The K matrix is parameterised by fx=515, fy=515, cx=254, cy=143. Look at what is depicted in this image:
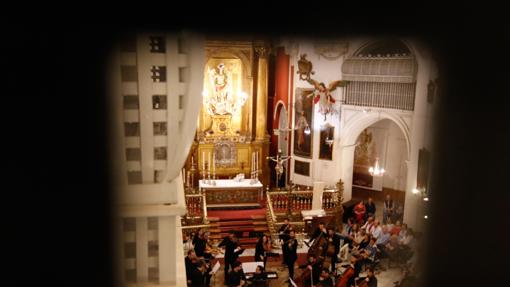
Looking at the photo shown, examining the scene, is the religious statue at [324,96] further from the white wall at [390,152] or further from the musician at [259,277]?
the musician at [259,277]

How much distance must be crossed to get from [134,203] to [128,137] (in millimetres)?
332

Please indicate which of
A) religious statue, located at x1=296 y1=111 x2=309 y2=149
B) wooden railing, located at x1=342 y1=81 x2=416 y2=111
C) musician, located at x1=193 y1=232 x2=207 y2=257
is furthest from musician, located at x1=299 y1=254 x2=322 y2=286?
religious statue, located at x1=296 y1=111 x2=309 y2=149

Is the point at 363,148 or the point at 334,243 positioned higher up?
the point at 363,148

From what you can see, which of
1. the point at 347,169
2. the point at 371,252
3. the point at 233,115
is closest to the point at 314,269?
the point at 371,252

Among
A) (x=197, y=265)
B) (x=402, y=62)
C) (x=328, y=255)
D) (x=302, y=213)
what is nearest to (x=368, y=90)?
(x=402, y=62)

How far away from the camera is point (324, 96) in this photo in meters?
15.1

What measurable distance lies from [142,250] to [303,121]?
13.3m

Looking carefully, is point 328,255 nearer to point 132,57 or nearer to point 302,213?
point 302,213

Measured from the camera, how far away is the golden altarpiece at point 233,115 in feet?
51.3

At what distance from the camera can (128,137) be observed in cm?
242

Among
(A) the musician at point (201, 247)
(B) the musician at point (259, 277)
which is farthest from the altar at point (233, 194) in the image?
(B) the musician at point (259, 277)

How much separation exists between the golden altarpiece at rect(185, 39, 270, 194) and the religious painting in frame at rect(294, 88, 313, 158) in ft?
3.20

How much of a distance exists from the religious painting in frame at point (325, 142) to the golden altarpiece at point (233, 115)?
1.80 m

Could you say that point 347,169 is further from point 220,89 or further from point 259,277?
point 259,277
